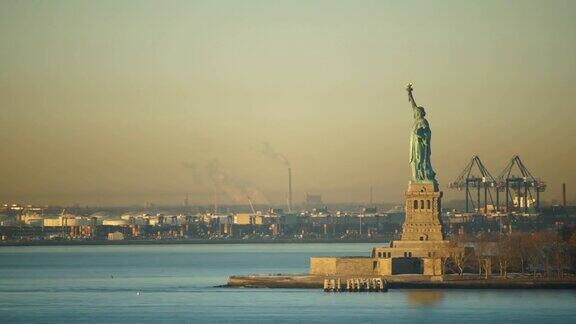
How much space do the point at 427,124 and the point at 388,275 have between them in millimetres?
8877

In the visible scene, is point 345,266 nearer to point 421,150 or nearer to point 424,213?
point 424,213

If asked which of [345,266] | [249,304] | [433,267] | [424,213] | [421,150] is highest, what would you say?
[421,150]

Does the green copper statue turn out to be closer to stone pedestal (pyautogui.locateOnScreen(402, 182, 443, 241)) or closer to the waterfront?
stone pedestal (pyautogui.locateOnScreen(402, 182, 443, 241))

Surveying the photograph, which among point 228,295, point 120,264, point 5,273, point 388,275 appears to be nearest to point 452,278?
point 388,275

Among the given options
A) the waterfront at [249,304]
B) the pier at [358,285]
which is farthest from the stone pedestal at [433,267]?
the waterfront at [249,304]

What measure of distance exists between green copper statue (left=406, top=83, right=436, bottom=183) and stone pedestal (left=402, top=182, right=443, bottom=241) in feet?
1.96

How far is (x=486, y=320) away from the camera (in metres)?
87.6

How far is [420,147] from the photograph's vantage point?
364 feet

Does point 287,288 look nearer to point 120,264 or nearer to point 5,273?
A: point 5,273

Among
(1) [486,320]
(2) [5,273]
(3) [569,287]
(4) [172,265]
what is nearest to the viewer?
(1) [486,320]

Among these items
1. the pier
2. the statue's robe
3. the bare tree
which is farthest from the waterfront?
the statue's robe

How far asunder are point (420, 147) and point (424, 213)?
11.9 feet

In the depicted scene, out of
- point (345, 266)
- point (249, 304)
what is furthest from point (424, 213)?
point (249, 304)

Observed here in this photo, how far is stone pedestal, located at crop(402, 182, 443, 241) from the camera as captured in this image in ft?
363
